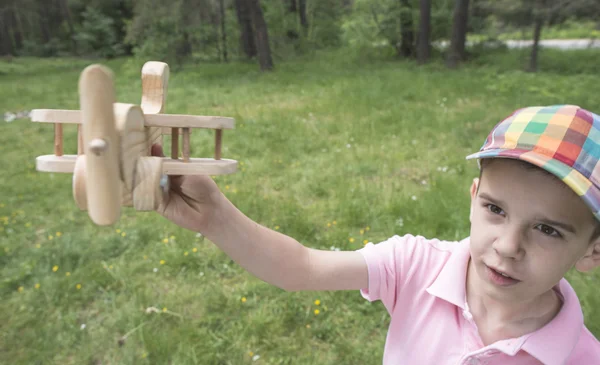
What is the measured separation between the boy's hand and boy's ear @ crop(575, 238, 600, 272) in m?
0.94

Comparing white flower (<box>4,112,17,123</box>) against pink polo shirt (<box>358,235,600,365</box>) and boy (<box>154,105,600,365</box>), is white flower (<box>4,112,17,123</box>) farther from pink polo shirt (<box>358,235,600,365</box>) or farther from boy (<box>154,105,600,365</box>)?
pink polo shirt (<box>358,235,600,365</box>)

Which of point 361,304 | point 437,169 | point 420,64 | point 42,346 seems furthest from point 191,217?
point 420,64

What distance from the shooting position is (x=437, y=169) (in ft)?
14.8

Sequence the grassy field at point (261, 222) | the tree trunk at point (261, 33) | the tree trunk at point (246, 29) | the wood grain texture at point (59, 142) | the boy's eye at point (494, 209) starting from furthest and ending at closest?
the tree trunk at point (246, 29), the tree trunk at point (261, 33), the grassy field at point (261, 222), the boy's eye at point (494, 209), the wood grain texture at point (59, 142)

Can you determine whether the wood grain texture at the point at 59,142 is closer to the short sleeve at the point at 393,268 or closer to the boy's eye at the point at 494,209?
the short sleeve at the point at 393,268

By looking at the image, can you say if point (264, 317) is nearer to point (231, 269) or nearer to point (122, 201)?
point (231, 269)

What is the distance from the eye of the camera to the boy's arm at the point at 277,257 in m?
1.19

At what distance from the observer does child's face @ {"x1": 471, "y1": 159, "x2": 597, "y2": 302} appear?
1010mm

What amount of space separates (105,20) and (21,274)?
25.2 metres

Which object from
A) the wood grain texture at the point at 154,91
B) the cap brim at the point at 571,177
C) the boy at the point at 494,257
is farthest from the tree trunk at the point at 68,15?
the cap brim at the point at 571,177

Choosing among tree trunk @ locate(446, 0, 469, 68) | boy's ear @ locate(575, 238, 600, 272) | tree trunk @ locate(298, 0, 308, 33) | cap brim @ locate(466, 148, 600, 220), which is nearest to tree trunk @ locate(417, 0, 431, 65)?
tree trunk @ locate(446, 0, 469, 68)

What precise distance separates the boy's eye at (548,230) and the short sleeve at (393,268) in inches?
15.1

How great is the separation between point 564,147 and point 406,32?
46.1 ft

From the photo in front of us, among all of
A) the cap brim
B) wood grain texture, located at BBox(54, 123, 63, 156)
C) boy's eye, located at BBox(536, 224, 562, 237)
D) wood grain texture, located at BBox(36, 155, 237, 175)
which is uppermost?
wood grain texture, located at BBox(54, 123, 63, 156)
